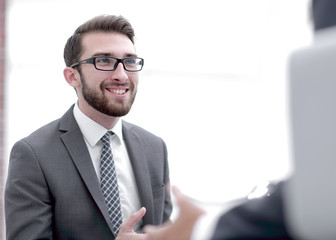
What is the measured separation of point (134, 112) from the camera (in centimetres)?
385

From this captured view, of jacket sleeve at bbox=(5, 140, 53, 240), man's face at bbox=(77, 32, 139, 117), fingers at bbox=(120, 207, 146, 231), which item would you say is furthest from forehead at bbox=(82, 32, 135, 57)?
fingers at bbox=(120, 207, 146, 231)

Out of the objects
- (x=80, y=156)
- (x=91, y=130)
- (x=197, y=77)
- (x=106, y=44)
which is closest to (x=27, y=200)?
(x=80, y=156)

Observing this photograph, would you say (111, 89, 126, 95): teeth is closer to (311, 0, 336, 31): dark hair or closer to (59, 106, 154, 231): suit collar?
(59, 106, 154, 231): suit collar

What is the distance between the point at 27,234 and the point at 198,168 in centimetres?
224

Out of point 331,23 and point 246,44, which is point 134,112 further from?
point 331,23

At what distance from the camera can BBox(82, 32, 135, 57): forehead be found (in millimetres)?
2180

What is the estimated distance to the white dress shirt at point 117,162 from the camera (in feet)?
6.84

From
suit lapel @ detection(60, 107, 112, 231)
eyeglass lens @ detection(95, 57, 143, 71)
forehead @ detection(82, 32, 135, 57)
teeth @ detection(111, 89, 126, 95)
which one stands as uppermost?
forehead @ detection(82, 32, 135, 57)

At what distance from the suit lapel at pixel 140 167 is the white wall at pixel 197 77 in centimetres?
154

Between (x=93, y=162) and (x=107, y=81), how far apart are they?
343 mm

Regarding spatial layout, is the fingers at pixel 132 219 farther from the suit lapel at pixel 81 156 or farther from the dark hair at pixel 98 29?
the dark hair at pixel 98 29

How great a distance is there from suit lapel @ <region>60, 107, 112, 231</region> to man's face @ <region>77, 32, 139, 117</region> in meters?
0.11

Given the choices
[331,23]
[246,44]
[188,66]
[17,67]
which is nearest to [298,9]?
[246,44]

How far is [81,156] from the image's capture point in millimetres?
2025
